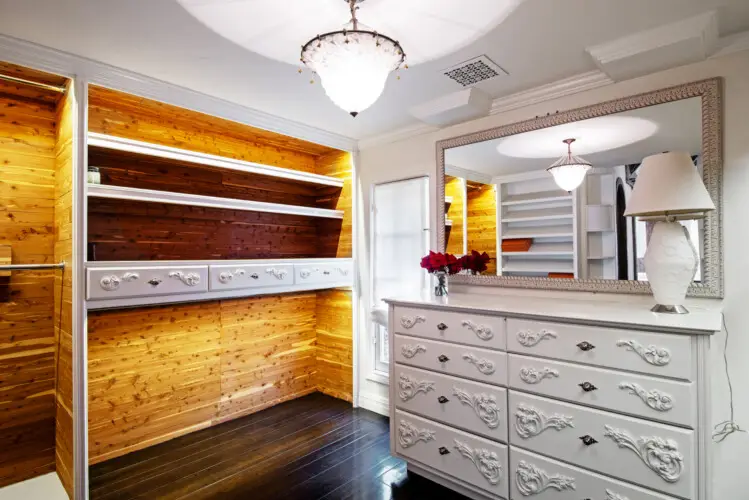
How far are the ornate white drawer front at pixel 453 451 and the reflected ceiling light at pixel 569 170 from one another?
1597 mm

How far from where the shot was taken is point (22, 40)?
2051mm

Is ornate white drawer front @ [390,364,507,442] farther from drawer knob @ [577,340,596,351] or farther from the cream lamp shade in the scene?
the cream lamp shade

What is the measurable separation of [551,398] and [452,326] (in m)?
0.64

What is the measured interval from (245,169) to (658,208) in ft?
8.77

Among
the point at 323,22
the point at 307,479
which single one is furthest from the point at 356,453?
the point at 323,22

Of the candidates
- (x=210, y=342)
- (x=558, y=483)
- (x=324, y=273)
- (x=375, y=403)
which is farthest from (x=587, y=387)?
(x=210, y=342)

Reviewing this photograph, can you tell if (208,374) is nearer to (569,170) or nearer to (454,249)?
(454,249)

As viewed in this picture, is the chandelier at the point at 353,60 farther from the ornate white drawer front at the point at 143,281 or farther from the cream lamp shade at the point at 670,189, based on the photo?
the ornate white drawer front at the point at 143,281

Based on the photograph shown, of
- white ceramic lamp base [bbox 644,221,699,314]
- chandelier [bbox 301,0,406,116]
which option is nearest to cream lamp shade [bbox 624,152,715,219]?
white ceramic lamp base [bbox 644,221,699,314]

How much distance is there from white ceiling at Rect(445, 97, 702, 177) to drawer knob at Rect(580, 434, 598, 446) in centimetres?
151

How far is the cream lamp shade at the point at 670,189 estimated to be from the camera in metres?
1.88

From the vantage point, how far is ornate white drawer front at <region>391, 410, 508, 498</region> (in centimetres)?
217

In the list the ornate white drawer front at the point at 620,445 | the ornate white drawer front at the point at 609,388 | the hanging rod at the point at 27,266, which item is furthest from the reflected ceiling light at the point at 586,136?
the hanging rod at the point at 27,266

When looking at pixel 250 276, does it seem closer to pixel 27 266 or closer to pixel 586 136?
pixel 27 266
